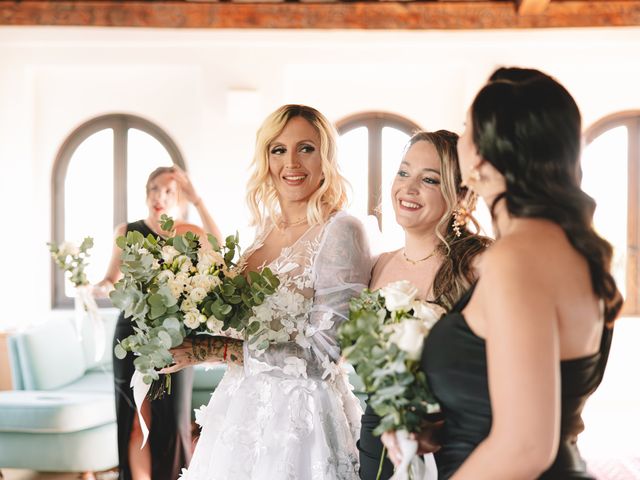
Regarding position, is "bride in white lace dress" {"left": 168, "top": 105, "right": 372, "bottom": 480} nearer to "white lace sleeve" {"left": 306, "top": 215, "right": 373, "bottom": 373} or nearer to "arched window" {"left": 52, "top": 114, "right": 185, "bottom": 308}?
"white lace sleeve" {"left": 306, "top": 215, "right": 373, "bottom": 373}

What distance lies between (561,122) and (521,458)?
587mm

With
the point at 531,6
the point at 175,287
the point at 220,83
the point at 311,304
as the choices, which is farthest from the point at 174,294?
the point at 531,6

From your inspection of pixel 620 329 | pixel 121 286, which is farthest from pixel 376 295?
pixel 620 329

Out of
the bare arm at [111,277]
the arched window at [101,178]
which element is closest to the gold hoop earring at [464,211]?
the bare arm at [111,277]

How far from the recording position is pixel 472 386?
1.22 meters

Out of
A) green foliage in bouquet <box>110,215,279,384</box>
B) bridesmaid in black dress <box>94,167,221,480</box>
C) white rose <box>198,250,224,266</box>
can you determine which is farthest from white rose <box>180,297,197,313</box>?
bridesmaid in black dress <box>94,167,221,480</box>

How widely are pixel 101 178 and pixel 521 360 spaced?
6463 millimetres

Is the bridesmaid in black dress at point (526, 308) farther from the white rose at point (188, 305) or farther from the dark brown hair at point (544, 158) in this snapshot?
the white rose at point (188, 305)

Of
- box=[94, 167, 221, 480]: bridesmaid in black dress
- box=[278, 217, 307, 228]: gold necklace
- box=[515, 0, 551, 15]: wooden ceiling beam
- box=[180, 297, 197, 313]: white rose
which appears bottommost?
box=[94, 167, 221, 480]: bridesmaid in black dress

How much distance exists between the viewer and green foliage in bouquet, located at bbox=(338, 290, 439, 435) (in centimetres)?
127

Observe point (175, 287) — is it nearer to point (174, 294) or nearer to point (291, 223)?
point (174, 294)

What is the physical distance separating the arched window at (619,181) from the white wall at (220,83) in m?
0.23

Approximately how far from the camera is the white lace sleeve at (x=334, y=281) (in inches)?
78.4

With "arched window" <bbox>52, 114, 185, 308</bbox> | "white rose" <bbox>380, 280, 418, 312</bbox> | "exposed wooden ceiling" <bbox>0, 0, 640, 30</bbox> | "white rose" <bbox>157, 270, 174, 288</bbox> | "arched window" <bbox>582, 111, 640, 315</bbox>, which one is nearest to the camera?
"white rose" <bbox>380, 280, 418, 312</bbox>
